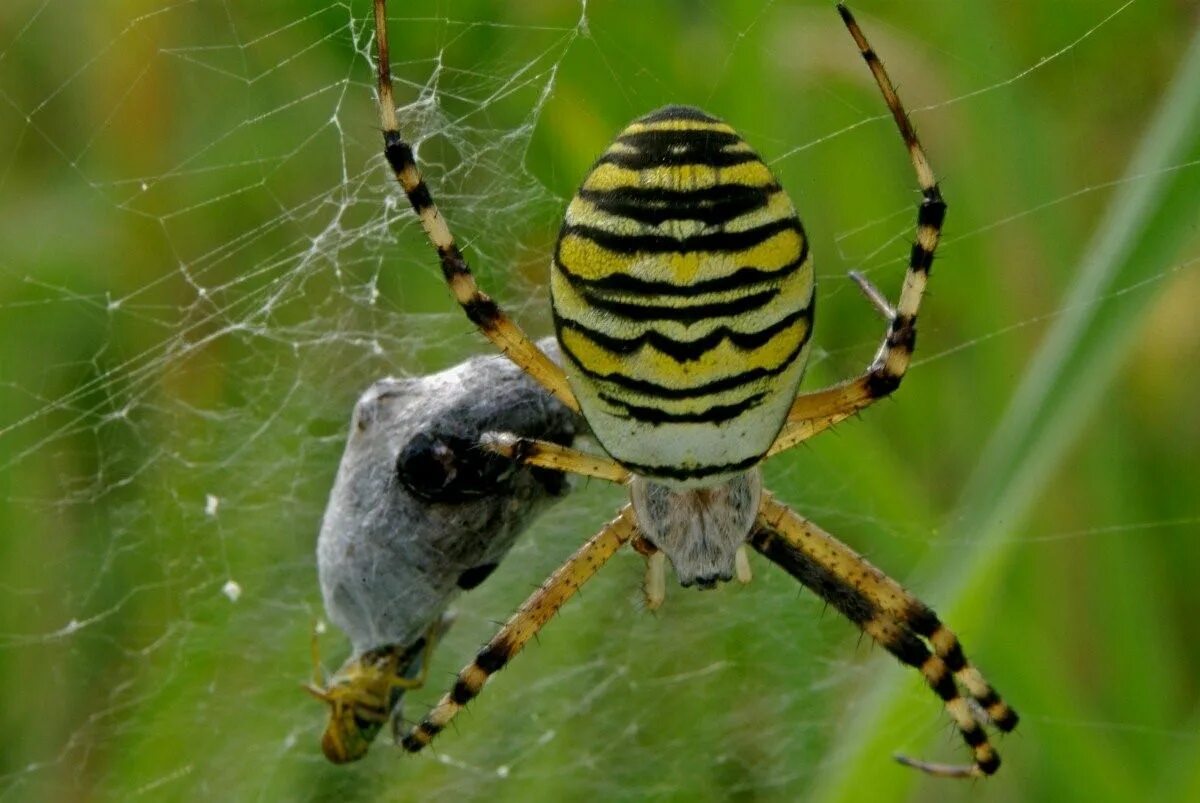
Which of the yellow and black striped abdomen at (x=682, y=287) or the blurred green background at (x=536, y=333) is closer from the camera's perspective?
the yellow and black striped abdomen at (x=682, y=287)

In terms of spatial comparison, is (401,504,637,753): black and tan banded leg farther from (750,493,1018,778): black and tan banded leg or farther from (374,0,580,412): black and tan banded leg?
(374,0,580,412): black and tan banded leg

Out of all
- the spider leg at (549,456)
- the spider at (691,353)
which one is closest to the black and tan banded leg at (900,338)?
the spider at (691,353)

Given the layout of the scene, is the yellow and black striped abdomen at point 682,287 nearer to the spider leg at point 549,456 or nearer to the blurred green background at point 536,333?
the spider leg at point 549,456

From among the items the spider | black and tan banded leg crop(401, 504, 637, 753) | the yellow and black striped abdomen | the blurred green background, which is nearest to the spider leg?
the spider

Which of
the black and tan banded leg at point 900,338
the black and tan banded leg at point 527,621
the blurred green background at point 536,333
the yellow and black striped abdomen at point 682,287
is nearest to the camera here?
the yellow and black striped abdomen at point 682,287

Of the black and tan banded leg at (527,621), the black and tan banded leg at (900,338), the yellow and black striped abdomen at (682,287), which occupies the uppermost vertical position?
the yellow and black striped abdomen at (682,287)

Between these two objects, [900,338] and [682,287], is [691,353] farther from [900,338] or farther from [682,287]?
[900,338]

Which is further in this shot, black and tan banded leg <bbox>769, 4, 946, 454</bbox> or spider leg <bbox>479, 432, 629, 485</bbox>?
spider leg <bbox>479, 432, 629, 485</bbox>
